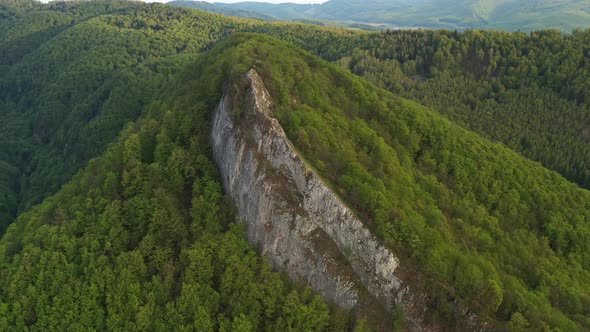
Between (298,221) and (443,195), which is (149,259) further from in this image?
(443,195)

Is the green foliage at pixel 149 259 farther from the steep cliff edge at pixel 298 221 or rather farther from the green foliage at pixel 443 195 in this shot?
the green foliage at pixel 443 195

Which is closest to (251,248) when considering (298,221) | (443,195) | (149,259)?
(298,221)

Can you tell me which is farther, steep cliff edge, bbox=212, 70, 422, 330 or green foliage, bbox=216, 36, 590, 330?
steep cliff edge, bbox=212, 70, 422, 330

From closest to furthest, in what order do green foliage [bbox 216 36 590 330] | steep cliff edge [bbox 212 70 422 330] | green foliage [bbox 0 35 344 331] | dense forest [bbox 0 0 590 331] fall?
green foliage [bbox 216 36 590 330]
dense forest [bbox 0 0 590 331]
steep cliff edge [bbox 212 70 422 330]
green foliage [bbox 0 35 344 331]

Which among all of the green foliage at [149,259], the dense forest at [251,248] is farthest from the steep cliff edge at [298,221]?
the green foliage at [149,259]

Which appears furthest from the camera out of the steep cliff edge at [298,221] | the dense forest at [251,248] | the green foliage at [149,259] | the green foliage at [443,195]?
the green foliage at [149,259]

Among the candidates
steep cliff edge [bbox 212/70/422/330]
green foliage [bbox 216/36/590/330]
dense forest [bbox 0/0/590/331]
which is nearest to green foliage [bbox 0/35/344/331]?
dense forest [bbox 0/0/590/331]

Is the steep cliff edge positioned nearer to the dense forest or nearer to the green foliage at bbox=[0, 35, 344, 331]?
the dense forest

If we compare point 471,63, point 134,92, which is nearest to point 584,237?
point 471,63
